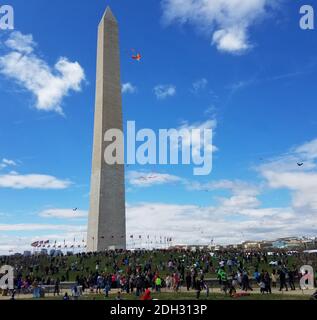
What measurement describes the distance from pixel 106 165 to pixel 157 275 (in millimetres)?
29717

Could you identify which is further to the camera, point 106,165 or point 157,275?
point 106,165

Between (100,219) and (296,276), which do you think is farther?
(100,219)

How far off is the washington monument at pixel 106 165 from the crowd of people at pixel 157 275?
702cm

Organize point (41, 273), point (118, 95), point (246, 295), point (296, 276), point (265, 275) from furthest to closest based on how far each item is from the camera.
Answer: point (118, 95) < point (41, 273) < point (296, 276) < point (265, 275) < point (246, 295)

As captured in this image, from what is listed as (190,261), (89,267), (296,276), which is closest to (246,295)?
(296,276)

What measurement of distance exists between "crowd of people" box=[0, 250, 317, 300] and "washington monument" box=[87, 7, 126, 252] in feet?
23.0

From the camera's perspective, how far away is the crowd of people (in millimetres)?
21797

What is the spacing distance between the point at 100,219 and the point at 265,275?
31.7 m

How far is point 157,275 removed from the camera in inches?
932

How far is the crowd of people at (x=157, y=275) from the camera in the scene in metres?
21.8

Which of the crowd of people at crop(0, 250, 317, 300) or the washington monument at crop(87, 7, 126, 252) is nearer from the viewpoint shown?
the crowd of people at crop(0, 250, 317, 300)

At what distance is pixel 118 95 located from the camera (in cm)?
5506

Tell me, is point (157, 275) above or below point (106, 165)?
below
